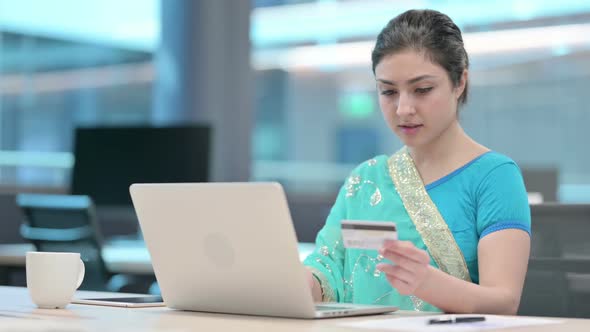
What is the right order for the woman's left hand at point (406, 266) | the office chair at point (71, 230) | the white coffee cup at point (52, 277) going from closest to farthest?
the woman's left hand at point (406, 266) < the white coffee cup at point (52, 277) < the office chair at point (71, 230)

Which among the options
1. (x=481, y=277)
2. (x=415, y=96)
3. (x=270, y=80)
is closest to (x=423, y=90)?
(x=415, y=96)

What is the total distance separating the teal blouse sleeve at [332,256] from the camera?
186 centimetres

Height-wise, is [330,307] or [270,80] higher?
[270,80]

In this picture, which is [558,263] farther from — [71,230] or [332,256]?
[71,230]

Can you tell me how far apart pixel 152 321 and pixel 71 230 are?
2.45m

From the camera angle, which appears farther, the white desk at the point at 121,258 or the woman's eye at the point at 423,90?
the white desk at the point at 121,258

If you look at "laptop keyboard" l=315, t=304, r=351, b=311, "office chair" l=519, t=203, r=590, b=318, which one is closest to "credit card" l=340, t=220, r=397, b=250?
"laptop keyboard" l=315, t=304, r=351, b=311

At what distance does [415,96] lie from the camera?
1.77 m

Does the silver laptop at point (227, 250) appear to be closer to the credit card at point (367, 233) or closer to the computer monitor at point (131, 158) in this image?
the credit card at point (367, 233)

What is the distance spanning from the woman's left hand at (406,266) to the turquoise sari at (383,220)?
32 cm

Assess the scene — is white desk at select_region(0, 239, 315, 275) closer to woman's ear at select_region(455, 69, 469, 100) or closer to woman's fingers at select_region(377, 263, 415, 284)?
woman's ear at select_region(455, 69, 469, 100)

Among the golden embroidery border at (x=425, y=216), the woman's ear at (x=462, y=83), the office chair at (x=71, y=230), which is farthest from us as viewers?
the office chair at (x=71, y=230)

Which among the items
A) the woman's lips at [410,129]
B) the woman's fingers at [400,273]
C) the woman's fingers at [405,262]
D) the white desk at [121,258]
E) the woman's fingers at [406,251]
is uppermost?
the woman's lips at [410,129]

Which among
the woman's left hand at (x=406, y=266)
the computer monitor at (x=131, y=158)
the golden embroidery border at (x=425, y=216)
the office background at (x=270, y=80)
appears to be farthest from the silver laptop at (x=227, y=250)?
the office background at (x=270, y=80)
